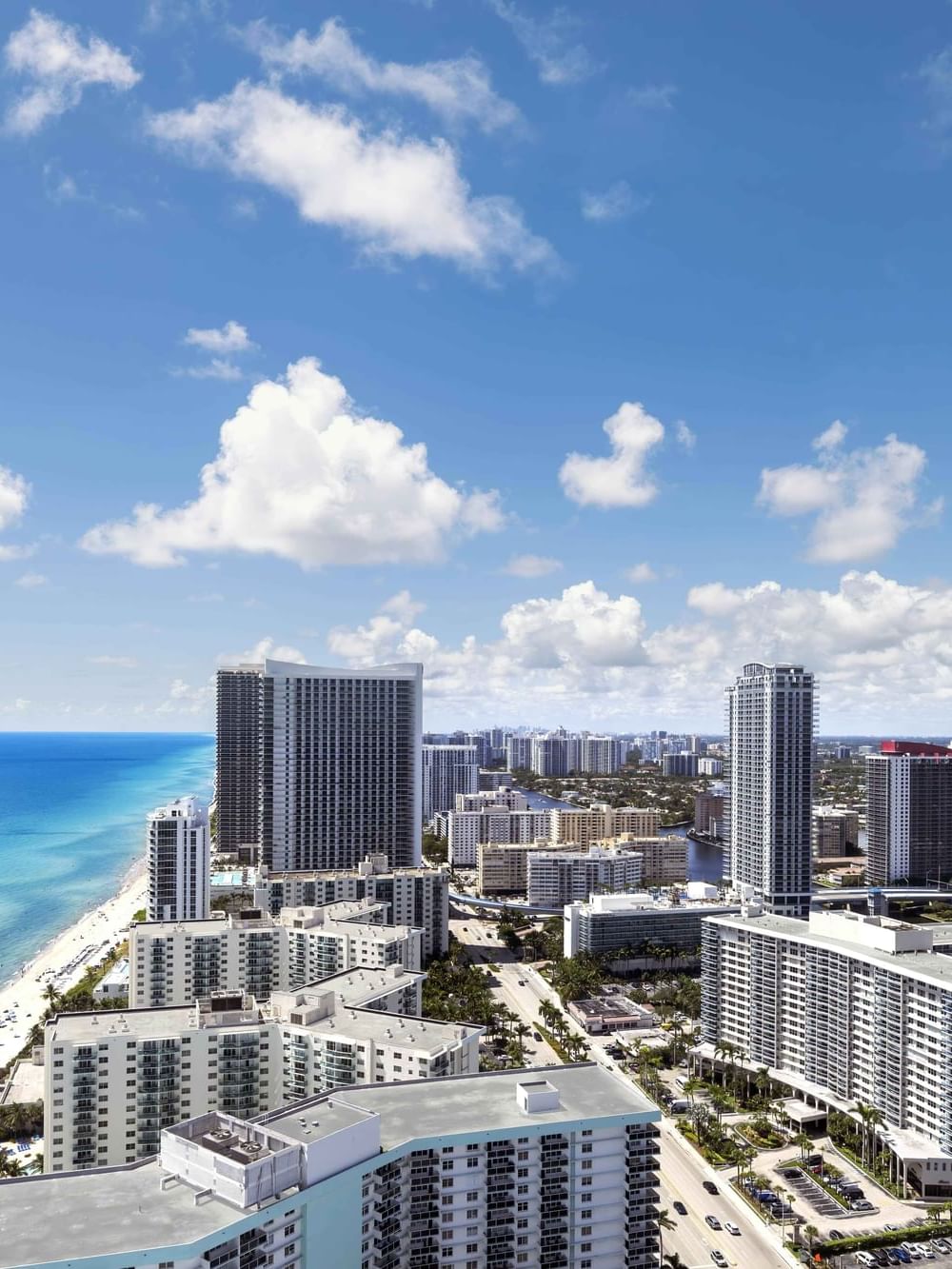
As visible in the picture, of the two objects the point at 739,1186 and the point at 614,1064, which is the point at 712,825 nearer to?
the point at 614,1064

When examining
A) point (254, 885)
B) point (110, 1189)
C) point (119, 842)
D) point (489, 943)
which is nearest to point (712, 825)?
point (489, 943)

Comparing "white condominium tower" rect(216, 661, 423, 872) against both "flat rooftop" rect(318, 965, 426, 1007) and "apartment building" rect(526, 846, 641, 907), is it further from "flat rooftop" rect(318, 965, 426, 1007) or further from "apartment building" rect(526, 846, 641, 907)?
"flat rooftop" rect(318, 965, 426, 1007)

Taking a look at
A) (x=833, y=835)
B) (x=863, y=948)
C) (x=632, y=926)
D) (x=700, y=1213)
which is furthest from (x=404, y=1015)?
(x=833, y=835)

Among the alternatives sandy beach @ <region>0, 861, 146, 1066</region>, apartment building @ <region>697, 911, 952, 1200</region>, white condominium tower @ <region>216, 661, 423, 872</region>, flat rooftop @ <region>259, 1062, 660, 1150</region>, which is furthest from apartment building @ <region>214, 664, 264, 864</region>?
flat rooftop @ <region>259, 1062, 660, 1150</region>

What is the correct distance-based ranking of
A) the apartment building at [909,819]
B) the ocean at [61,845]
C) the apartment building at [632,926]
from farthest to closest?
the apartment building at [909,819]
the ocean at [61,845]
the apartment building at [632,926]

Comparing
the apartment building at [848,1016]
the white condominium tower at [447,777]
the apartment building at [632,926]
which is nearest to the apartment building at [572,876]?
the apartment building at [632,926]

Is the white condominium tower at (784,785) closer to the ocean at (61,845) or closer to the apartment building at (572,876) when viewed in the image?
the apartment building at (572,876)
